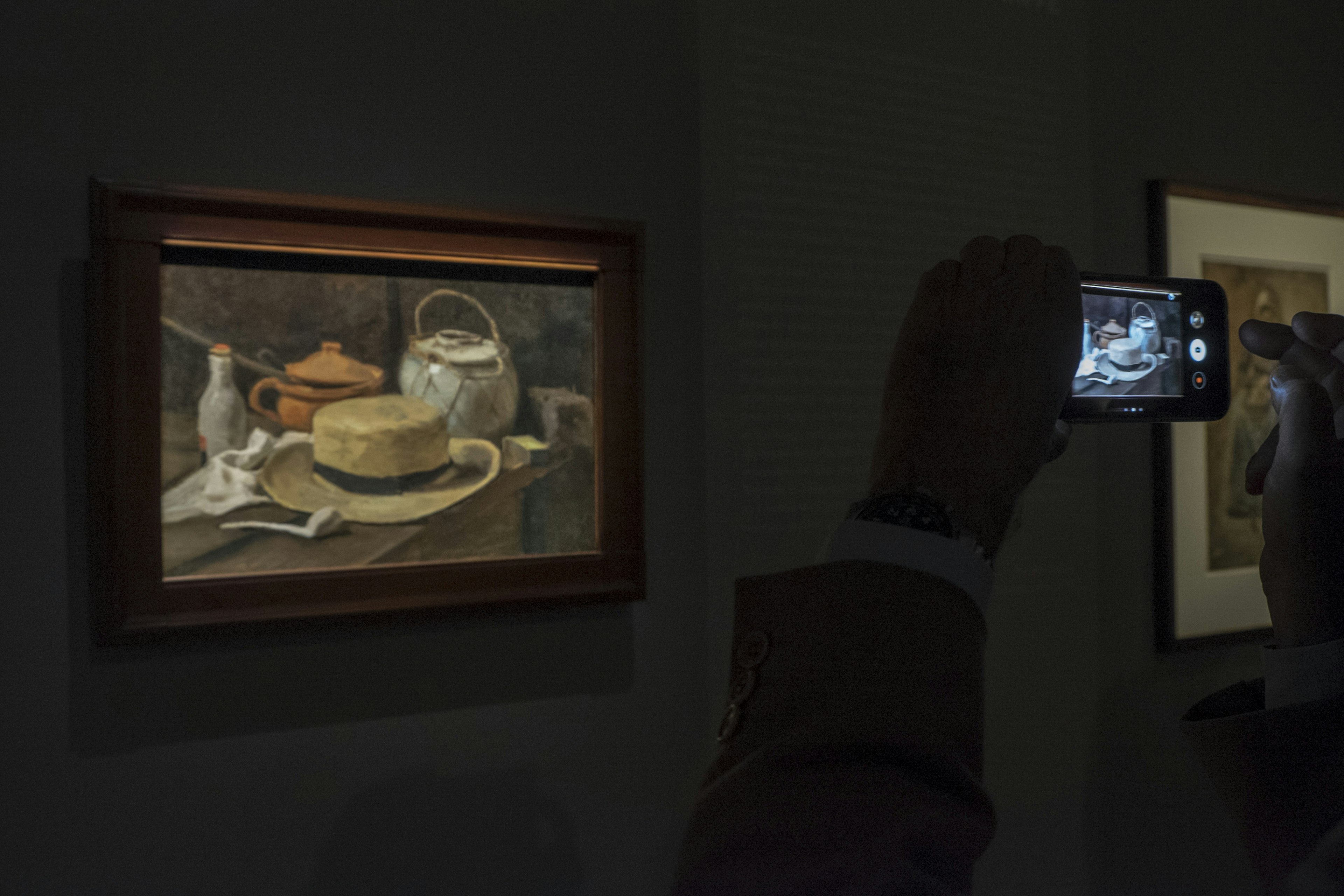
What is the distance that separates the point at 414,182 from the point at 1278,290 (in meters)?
2.00

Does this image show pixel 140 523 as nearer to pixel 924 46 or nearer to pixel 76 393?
pixel 76 393

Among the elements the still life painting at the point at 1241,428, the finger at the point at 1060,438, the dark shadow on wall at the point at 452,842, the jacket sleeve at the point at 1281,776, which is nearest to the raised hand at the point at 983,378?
the finger at the point at 1060,438

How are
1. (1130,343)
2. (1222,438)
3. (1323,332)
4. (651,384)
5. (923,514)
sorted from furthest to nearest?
(1222,438) → (651,384) → (1130,343) → (1323,332) → (923,514)

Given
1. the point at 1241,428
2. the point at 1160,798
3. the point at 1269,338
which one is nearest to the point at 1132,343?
the point at 1269,338

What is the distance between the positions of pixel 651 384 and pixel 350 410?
52cm

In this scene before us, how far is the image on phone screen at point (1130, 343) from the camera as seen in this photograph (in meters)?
1.05

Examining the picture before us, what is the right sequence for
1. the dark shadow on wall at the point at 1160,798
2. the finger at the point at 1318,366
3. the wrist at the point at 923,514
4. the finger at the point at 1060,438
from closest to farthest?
1. the wrist at the point at 923,514
2. the finger at the point at 1060,438
3. the finger at the point at 1318,366
4. the dark shadow on wall at the point at 1160,798

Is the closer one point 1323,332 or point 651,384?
point 1323,332

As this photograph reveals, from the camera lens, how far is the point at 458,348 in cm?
146

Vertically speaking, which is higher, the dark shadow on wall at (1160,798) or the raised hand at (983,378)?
the raised hand at (983,378)

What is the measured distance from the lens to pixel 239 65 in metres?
1.36

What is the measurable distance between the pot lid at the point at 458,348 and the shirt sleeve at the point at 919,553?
1.03 metres

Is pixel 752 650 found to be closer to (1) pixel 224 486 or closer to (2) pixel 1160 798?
(1) pixel 224 486

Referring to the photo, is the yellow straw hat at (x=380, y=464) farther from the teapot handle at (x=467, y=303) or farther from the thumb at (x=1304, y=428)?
the thumb at (x=1304, y=428)
